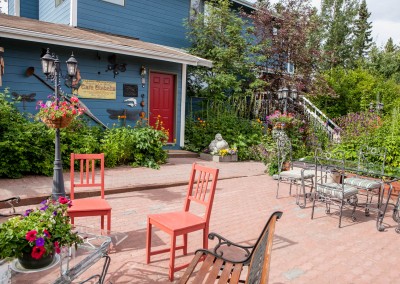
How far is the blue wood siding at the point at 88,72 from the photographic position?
829 cm

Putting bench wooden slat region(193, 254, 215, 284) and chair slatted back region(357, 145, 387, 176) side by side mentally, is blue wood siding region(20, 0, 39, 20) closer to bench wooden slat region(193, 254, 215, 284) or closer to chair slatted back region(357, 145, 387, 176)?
chair slatted back region(357, 145, 387, 176)

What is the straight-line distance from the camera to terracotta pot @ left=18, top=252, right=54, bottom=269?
7.20 feet

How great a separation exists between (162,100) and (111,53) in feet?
7.85

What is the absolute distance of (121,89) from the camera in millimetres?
10156

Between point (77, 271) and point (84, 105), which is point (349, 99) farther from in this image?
point (77, 271)

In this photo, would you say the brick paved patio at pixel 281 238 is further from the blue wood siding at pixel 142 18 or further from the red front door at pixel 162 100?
the blue wood siding at pixel 142 18

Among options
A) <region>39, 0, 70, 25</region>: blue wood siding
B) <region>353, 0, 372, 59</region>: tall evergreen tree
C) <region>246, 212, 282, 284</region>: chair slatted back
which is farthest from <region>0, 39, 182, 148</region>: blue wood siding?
<region>353, 0, 372, 59</region>: tall evergreen tree

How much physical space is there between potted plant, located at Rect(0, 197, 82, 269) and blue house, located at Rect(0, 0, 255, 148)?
6754 millimetres

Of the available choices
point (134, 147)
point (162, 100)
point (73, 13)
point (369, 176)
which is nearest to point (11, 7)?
point (73, 13)

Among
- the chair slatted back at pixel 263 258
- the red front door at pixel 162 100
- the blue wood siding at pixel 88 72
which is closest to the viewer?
the chair slatted back at pixel 263 258

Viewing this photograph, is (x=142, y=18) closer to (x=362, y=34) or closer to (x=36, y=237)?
(x=36, y=237)

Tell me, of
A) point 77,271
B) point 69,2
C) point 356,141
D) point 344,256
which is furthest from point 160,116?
point 77,271

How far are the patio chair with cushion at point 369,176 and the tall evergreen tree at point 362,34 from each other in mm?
26548

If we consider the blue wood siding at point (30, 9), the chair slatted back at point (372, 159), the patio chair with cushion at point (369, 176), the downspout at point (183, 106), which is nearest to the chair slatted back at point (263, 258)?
the patio chair with cushion at point (369, 176)
